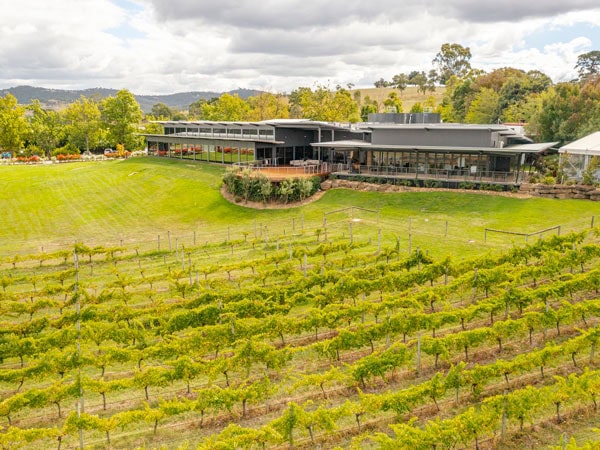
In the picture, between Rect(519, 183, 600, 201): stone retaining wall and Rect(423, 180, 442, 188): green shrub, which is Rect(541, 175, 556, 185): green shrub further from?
Rect(423, 180, 442, 188): green shrub

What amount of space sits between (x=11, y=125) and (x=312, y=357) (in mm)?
74557

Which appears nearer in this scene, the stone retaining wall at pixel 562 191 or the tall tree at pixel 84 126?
the stone retaining wall at pixel 562 191

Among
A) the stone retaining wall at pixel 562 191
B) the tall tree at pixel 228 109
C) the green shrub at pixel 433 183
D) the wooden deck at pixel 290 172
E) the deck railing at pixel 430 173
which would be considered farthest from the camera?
the tall tree at pixel 228 109

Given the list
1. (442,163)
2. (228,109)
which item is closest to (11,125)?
(228,109)

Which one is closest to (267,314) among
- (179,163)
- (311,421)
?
(311,421)

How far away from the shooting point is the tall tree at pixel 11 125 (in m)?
72.2

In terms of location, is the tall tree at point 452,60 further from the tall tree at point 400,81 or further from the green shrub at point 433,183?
the green shrub at point 433,183

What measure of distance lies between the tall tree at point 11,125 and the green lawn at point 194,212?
23.3 m

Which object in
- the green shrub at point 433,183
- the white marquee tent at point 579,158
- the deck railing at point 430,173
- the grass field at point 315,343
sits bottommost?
the grass field at point 315,343

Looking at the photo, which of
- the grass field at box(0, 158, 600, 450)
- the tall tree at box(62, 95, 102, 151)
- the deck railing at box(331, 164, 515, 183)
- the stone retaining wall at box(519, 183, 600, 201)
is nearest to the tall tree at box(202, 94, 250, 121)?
the tall tree at box(62, 95, 102, 151)

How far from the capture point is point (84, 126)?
265ft

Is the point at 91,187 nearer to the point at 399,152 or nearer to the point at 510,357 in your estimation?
the point at 399,152

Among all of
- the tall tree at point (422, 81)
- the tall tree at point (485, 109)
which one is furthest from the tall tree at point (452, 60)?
the tall tree at point (485, 109)

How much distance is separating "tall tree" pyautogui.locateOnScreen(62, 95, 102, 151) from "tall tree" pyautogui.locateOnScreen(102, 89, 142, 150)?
13.1 feet
